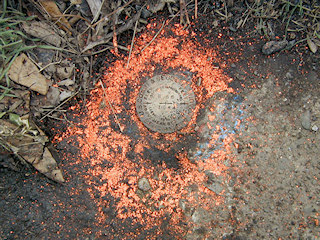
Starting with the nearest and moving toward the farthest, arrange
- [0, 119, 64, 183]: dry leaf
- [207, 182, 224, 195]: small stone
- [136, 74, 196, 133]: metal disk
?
[0, 119, 64, 183]: dry leaf < [207, 182, 224, 195]: small stone < [136, 74, 196, 133]: metal disk

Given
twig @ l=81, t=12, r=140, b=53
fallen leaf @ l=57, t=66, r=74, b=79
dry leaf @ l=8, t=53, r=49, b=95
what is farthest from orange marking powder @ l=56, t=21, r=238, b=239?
dry leaf @ l=8, t=53, r=49, b=95

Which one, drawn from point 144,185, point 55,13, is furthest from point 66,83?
point 144,185

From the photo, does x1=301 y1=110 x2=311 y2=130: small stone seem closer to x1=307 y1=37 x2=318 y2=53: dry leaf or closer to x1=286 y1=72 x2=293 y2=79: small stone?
x1=286 y1=72 x2=293 y2=79: small stone

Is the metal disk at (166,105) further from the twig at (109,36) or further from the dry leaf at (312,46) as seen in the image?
the dry leaf at (312,46)

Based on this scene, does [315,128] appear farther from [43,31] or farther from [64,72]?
[43,31]

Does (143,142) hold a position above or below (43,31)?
→ below
